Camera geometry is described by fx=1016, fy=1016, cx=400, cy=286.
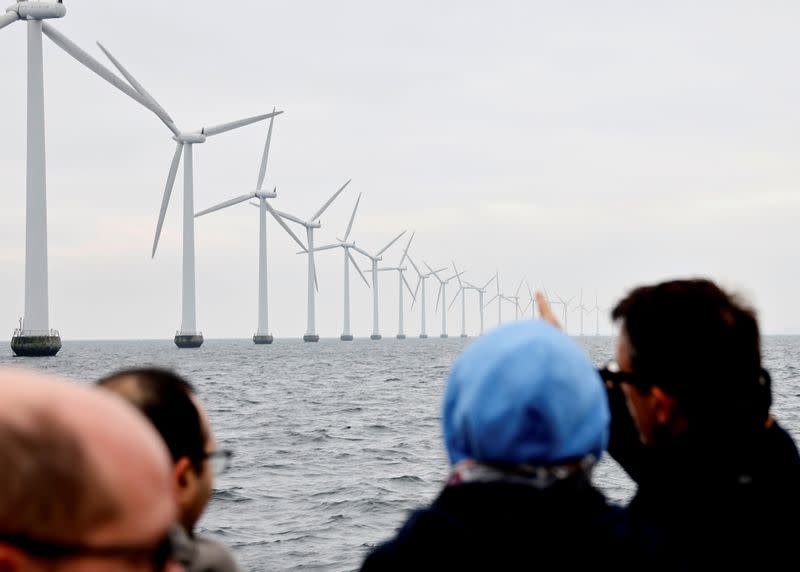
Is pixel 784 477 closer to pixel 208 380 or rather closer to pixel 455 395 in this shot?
pixel 455 395

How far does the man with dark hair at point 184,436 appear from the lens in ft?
9.62

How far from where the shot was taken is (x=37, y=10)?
88375mm

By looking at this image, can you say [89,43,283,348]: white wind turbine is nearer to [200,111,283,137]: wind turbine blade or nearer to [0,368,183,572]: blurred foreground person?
[200,111,283,137]: wind turbine blade

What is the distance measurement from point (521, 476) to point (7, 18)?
88.7m

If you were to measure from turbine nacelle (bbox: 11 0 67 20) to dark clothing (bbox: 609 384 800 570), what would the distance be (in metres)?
94.1

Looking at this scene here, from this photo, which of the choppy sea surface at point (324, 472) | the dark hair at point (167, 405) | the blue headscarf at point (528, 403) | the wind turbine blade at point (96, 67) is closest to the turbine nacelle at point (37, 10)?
the wind turbine blade at point (96, 67)

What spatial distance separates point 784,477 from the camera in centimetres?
311

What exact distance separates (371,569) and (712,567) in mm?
1185

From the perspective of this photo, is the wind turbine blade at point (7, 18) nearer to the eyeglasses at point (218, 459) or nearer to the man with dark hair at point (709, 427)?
the eyeglasses at point (218, 459)

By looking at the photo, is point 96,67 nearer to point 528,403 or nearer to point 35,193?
point 35,193

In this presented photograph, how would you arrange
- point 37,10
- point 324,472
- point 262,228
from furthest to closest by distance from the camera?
point 262,228
point 37,10
point 324,472

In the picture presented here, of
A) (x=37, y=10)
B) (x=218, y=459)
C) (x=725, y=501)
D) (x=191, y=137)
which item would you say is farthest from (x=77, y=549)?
(x=191, y=137)

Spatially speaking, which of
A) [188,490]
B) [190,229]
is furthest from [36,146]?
[188,490]

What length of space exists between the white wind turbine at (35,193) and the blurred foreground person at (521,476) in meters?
79.5
